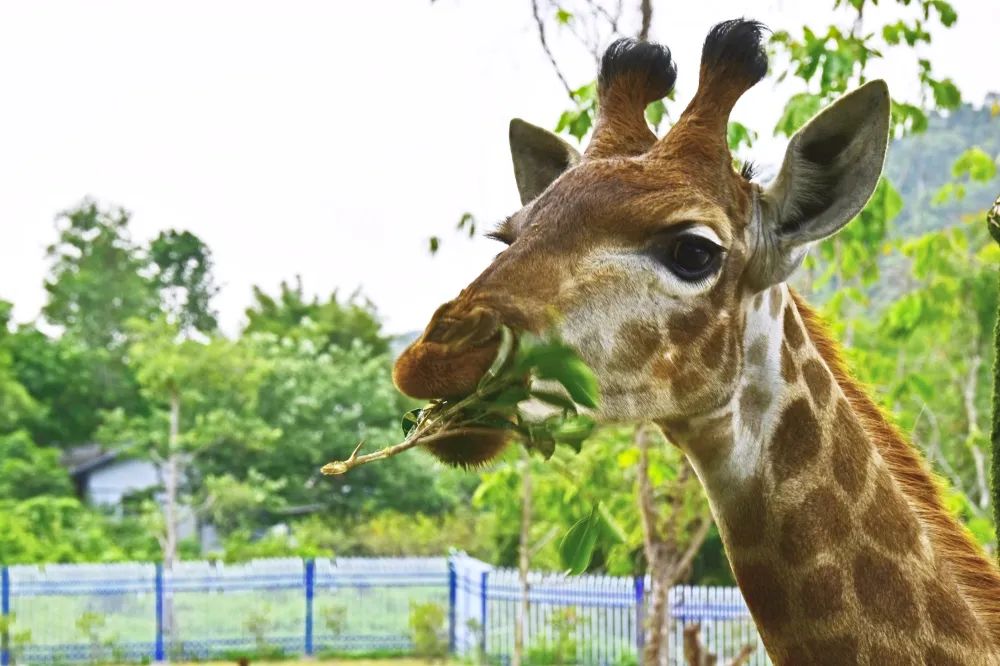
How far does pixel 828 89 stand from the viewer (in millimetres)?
3943

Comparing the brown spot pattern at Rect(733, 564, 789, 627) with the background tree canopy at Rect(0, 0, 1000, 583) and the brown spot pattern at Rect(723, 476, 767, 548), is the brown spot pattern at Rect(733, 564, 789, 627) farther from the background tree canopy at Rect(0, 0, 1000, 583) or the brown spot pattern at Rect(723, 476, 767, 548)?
the background tree canopy at Rect(0, 0, 1000, 583)

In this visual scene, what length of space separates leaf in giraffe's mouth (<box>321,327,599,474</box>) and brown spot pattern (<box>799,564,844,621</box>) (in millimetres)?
416

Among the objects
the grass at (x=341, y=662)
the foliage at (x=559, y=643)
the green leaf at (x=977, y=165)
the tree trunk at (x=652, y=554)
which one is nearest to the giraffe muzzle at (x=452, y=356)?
the tree trunk at (x=652, y=554)

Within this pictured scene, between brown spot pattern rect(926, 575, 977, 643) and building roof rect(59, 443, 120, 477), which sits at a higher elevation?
brown spot pattern rect(926, 575, 977, 643)

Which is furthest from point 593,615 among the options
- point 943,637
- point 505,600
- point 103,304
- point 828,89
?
point 103,304

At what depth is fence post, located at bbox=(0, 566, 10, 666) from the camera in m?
13.4

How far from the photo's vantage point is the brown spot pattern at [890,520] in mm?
1717

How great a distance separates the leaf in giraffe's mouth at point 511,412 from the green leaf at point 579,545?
0.62ft

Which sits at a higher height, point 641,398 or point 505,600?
point 641,398

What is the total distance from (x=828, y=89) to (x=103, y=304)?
81.1ft

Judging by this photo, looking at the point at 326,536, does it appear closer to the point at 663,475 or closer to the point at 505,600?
the point at 505,600

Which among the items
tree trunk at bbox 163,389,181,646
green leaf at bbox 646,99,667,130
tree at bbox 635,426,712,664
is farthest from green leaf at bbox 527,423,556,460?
tree trunk at bbox 163,389,181,646

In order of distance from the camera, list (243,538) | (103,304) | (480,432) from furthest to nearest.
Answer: (103,304) < (243,538) < (480,432)

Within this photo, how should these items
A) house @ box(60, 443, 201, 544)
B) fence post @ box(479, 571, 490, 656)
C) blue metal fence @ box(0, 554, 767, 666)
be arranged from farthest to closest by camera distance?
1. house @ box(60, 443, 201, 544)
2. fence post @ box(479, 571, 490, 656)
3. blue metal fence @ box(0, 554, 767, 666)
